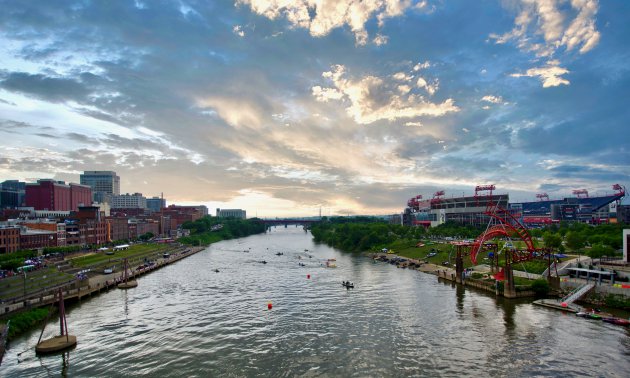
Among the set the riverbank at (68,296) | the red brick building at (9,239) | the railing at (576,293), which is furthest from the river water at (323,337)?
the red brick building at (9,239)

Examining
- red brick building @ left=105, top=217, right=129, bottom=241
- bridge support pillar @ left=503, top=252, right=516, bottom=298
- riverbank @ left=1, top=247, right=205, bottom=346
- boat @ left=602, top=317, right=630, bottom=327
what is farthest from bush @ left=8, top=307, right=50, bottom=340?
red brick building @ left=105, top=217, right=129, bottom=241

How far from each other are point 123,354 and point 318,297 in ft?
115

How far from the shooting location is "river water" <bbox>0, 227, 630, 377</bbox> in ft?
131

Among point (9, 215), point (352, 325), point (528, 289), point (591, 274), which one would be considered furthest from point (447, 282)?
point (9, 215)

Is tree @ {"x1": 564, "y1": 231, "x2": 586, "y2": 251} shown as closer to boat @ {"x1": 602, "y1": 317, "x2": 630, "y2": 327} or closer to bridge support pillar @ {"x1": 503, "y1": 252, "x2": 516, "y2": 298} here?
bridge support pillar @ {"x1": 503, "y1": 252, "x2": 516, "y2": 298}

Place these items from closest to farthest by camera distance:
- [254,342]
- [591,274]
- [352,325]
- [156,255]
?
1. [254,342]
2. [352,325]
3. [591,274]
4. [156,255]

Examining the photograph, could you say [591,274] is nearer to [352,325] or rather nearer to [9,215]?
[352,325]

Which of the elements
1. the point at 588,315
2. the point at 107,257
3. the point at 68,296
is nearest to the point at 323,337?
the point at 588,315

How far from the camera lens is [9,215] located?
165 metres

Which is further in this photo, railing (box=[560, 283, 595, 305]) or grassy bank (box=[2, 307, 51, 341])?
railing (box=[560, 283, 595, 305])

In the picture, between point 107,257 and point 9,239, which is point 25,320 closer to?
point 9,239

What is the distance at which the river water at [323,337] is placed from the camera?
131 feet

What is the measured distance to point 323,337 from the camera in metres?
48.7

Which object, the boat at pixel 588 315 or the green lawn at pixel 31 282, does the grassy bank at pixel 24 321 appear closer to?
the green lawn at pixel 31 282
